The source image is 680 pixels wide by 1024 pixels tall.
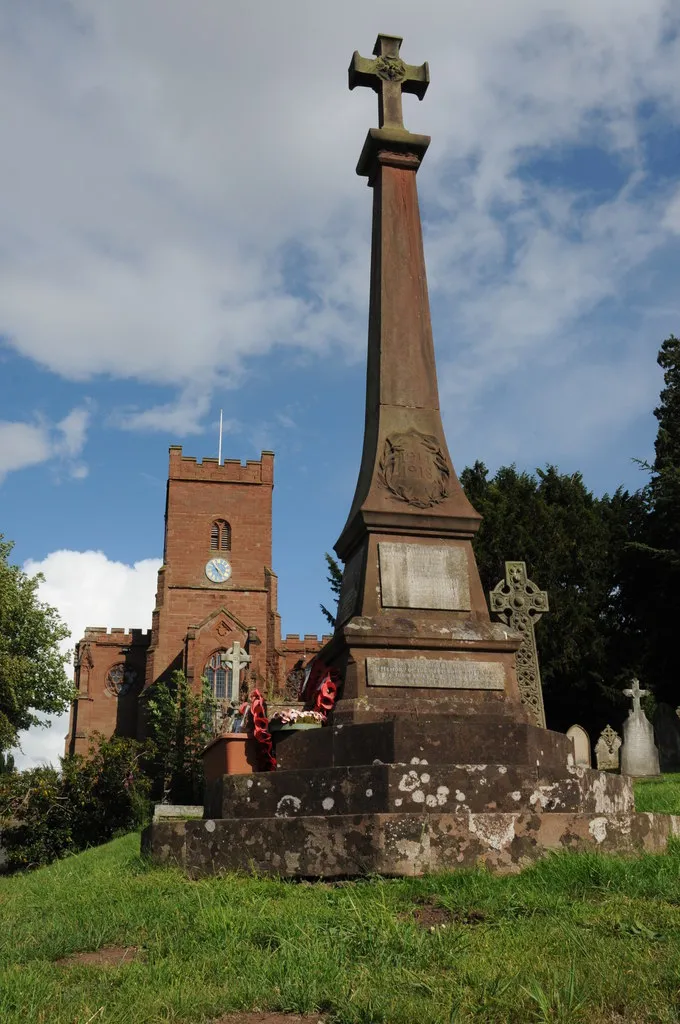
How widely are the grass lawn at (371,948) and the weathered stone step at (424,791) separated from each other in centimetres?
63

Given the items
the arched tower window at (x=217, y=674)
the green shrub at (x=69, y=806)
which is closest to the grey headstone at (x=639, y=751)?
the green shrub at (x=69, y=806)

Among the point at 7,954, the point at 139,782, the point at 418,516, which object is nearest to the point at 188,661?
the point at 139,782

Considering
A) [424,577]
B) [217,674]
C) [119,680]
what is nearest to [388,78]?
[424,577]

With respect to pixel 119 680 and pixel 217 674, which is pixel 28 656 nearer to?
pixel 217 674

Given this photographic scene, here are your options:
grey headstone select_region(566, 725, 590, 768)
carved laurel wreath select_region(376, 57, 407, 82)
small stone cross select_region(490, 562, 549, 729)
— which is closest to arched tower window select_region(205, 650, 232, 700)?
grey headstone select_region(566, 725, 590, 768)

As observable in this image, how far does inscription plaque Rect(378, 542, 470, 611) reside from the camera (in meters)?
8.01

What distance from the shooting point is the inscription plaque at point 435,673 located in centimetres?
738

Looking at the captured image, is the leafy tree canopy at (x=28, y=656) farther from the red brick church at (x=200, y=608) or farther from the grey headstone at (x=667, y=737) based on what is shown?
the grey headstone at (x=667, y=737)

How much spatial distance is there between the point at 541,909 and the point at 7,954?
2.53 m

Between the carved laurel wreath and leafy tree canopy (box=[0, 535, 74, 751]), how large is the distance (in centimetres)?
2552

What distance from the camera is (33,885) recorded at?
7082mm

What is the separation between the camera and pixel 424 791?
5.81m

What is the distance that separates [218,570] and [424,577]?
44440 mm

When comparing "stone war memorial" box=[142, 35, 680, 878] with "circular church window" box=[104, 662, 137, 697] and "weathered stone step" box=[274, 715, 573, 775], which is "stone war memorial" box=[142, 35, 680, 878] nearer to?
"weathered stone step" box=[274, 715, 573, 775]
